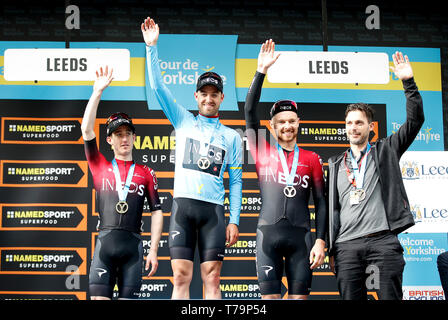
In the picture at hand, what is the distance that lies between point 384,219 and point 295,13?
8.56 ft

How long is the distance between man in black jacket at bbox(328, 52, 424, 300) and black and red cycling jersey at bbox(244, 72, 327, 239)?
0.10m

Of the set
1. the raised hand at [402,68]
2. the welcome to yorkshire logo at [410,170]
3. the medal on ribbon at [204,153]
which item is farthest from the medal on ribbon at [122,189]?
the welcome to yorkshire logo at [410,170]

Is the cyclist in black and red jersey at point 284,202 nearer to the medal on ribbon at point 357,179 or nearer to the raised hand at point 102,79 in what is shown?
the medal on ribbon at point 357,179

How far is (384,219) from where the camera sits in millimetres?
2840

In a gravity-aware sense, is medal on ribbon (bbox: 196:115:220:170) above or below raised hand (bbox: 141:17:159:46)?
below

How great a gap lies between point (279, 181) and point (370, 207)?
54 centimetres

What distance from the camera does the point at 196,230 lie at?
10.2ft

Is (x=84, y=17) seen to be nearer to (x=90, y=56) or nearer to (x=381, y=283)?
(x=90, y=56)

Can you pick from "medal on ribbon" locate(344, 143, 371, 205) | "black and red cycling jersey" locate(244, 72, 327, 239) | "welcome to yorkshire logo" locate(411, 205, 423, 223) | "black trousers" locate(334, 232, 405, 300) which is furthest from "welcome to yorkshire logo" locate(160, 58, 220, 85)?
"black trousers" locate(334, 232, 405, 300)

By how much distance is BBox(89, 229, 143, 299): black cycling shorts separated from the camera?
118 inches

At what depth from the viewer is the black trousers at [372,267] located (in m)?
2.74

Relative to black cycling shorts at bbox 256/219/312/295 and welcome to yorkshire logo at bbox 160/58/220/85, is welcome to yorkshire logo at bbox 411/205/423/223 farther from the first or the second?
welcome to yorkshire logo at bbox 160/58/220/85

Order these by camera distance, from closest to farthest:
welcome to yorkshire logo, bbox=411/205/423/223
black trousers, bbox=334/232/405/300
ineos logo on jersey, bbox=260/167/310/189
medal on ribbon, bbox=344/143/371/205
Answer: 1. black trousers, bbox=334/232/405/300
2. medal on ribbon, bbox=344/143/371/205
3. ineos logo on jersey, bbox=260/167/310/189
4. welcome to yorkshire logo, bbox=411/205/423/223

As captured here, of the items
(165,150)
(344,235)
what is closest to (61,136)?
(165,150)
